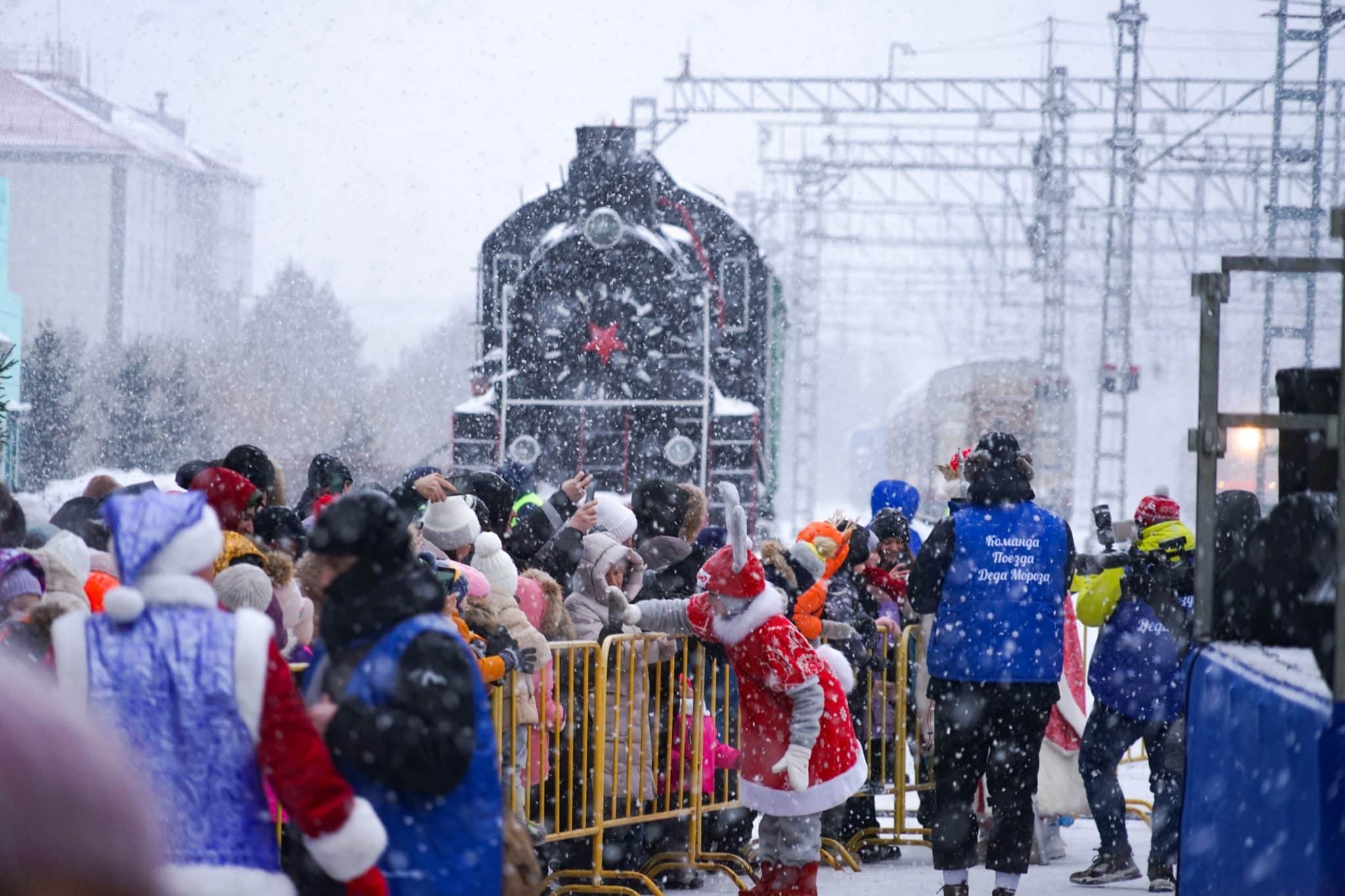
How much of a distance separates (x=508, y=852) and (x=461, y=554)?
324 cm

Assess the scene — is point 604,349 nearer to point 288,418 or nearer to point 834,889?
point 834,889

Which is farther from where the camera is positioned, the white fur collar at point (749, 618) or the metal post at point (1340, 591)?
the white fur collar at point (749, 618)

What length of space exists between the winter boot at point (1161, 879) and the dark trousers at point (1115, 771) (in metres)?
0.04

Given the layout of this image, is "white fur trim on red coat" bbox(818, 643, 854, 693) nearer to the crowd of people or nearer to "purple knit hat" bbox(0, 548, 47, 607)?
the crowd of people

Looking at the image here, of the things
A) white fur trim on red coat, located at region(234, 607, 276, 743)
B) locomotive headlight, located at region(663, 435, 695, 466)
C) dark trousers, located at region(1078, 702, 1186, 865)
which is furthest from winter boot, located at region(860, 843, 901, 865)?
locomotive headlight, located at region(663, 435, 695, 466)

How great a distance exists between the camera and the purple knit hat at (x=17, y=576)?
4.31m

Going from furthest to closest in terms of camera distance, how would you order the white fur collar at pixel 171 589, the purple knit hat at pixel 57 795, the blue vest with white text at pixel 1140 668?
the blue vest with white text at pixel 1140 668 < the white fur collar at pixel 171 589 < the purple knit hat at pixel 57 795

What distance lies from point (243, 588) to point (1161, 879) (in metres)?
4.48

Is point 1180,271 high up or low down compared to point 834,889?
up

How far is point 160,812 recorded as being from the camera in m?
2.88

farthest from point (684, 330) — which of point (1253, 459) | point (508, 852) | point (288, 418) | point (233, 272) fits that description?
point (233, 272)

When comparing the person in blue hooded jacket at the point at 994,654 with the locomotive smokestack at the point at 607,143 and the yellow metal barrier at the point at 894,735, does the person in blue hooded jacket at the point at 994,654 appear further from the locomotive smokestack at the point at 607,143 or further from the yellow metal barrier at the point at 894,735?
the locomotive smokestack at the point at 607,143

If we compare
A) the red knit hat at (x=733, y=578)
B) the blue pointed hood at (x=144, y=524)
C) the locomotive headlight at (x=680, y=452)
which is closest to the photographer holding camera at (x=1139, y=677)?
the red knit hat at (x=733, y=578)

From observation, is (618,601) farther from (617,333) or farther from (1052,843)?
(617,333)
